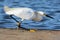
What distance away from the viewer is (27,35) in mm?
1851

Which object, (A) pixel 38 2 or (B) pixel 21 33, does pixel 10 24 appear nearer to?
(B) pixel 21 33

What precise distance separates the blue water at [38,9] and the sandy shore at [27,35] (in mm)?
104

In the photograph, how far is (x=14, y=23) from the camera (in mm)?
2078

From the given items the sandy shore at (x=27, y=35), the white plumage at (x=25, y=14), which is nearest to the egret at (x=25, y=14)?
the white plumage at (x=25, y=14)

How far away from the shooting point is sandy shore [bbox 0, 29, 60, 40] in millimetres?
1794

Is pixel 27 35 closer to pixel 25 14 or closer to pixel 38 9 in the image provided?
pixel 25 14

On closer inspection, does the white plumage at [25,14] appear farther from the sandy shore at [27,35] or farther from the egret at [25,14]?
the sandy shore at [27,35]

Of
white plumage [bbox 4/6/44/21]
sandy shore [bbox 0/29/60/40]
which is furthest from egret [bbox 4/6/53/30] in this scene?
sandy shore [bbox 0/29/60/40]

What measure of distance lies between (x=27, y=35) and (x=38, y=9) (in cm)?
64

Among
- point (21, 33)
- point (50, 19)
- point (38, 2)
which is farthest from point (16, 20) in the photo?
point (38, 2)

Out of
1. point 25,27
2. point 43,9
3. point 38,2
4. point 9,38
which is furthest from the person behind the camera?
point 38,2

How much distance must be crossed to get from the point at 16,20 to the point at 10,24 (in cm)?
10

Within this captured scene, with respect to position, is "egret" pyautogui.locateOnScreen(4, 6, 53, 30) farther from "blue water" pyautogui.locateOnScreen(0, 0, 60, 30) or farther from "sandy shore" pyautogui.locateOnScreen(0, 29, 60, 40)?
"sandy shore" pyautogui.locateOnScreen(0, 29, 60, 40)

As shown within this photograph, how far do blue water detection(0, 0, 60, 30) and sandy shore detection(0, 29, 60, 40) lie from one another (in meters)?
0.10
